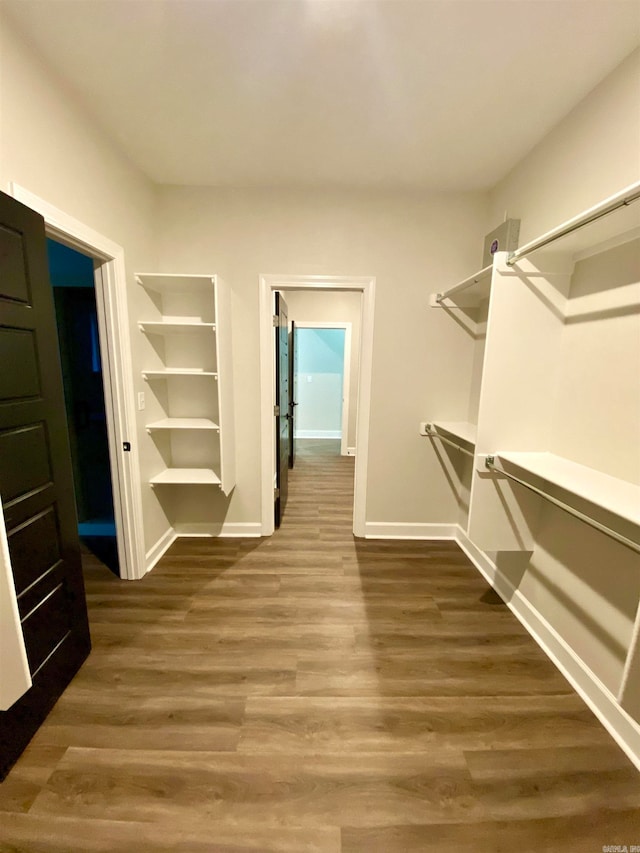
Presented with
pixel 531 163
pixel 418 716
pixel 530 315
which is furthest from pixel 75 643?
pixel 531 163

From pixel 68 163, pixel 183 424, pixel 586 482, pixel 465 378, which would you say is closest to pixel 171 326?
pixel 183 424

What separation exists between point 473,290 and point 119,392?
253 centimetres

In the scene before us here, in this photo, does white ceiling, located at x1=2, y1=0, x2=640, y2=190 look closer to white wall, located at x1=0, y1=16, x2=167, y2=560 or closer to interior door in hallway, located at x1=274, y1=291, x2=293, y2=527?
white wall, located at x1=0, y1=16, x2=167, y2=560

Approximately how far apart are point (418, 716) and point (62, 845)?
132 cm

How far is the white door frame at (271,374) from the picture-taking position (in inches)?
99.9

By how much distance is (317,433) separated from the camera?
283 inches

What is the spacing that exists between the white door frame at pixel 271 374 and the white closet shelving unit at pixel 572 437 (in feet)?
3.05

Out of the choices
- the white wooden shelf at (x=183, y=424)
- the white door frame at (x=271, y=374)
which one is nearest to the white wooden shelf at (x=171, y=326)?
the white door frame at (x=271, y=374)

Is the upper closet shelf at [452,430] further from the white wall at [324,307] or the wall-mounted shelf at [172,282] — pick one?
the white wall at [324,307]

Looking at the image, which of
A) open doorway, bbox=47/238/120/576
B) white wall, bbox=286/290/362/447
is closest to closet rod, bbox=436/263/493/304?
white wall, bbox=286/290/362/447

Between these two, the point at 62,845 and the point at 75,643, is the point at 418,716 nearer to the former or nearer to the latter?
the point at 62,845

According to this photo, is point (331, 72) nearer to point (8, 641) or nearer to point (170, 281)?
point (170, 281)

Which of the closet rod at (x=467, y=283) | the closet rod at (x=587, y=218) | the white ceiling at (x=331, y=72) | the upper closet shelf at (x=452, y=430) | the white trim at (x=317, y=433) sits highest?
the white ceiling at (x=331, y=72)

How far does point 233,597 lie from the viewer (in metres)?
2.15
